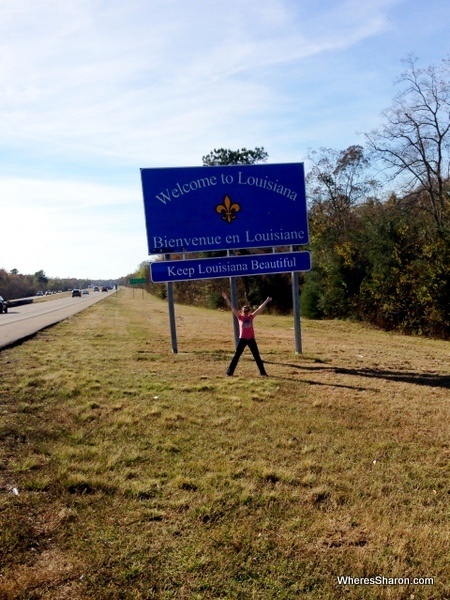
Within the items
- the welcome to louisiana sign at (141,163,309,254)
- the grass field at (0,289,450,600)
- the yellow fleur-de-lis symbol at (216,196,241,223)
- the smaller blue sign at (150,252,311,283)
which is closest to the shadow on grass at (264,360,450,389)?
the grass field at (0,289,450,600)

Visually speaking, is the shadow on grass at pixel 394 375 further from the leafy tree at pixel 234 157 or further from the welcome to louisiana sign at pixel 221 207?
the leafy tree at pixel 234 157

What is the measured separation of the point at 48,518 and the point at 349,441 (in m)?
3.39

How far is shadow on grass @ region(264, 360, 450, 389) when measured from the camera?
352 inches

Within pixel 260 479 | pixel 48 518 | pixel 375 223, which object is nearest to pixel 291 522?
pixel 260 479

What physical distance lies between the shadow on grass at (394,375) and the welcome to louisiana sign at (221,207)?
346 cm

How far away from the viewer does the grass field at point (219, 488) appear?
2992 millimetres

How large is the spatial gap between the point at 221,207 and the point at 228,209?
0.61 ft

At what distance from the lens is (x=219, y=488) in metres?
4.16

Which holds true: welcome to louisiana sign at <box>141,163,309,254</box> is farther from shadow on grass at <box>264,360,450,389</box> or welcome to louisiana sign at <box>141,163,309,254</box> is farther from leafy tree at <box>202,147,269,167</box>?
leafy tree at <box>202,147,269,167</box>

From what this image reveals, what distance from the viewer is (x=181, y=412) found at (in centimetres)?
637

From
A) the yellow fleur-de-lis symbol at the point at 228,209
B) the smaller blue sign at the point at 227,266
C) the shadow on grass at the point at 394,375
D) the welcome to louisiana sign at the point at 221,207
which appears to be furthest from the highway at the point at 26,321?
the shadow on grass at the point at 394,375

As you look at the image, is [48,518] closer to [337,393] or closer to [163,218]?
[337,393]

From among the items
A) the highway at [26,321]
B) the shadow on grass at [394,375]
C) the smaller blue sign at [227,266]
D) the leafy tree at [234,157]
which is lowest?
the shadow on grass at [394,375]

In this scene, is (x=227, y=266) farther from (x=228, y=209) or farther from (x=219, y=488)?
(x=219, y=488)
